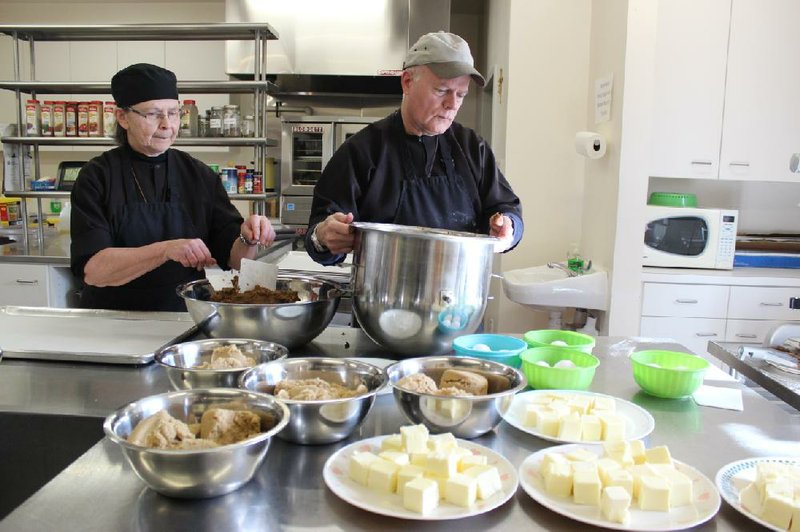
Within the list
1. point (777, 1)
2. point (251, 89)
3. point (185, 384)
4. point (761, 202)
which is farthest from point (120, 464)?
point (761, 202)

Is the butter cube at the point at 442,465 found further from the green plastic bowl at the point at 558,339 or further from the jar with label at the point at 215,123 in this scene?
the jar with label at the point at 215,123

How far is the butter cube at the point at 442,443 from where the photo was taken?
3.02ft

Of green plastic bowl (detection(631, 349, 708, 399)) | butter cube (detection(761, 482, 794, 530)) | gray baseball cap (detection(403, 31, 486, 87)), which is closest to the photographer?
butter cube (detection(761, 482, 794, 530))

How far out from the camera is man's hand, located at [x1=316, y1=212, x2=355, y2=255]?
151 cm

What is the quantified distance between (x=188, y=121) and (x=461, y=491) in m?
3.55

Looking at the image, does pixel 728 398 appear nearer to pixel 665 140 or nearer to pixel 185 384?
pixel 185 384

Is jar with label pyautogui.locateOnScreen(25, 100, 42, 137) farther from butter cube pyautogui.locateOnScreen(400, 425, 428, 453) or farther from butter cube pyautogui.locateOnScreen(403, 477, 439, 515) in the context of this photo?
butter cube pyautogui.locateOnScreen(403, 477, 439, 515)

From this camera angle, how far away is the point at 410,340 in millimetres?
1442

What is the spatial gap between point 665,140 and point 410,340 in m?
2.60

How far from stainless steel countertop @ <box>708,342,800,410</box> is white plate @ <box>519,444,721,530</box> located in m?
1.20

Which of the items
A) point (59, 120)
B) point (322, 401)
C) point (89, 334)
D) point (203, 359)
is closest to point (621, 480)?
point (322, 401)

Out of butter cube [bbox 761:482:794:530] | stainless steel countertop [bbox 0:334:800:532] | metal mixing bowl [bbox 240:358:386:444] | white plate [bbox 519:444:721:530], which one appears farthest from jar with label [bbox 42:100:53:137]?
butter cube [bbox 761:482:794:530]

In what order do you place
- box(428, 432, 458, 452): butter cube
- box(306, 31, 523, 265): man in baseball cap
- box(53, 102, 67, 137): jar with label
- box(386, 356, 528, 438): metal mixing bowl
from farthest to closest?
box(53, 102, 67, 137): jar with label → box(306, 31, 523, 265): man in baseball cap → box(386, 356, 528, 438): metal mixing bowl → box(428, 432, 458, 452): butter cube

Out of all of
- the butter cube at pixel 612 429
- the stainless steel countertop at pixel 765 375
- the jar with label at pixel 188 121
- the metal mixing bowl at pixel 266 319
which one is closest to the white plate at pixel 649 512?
the butter cube at pixel 612 429
